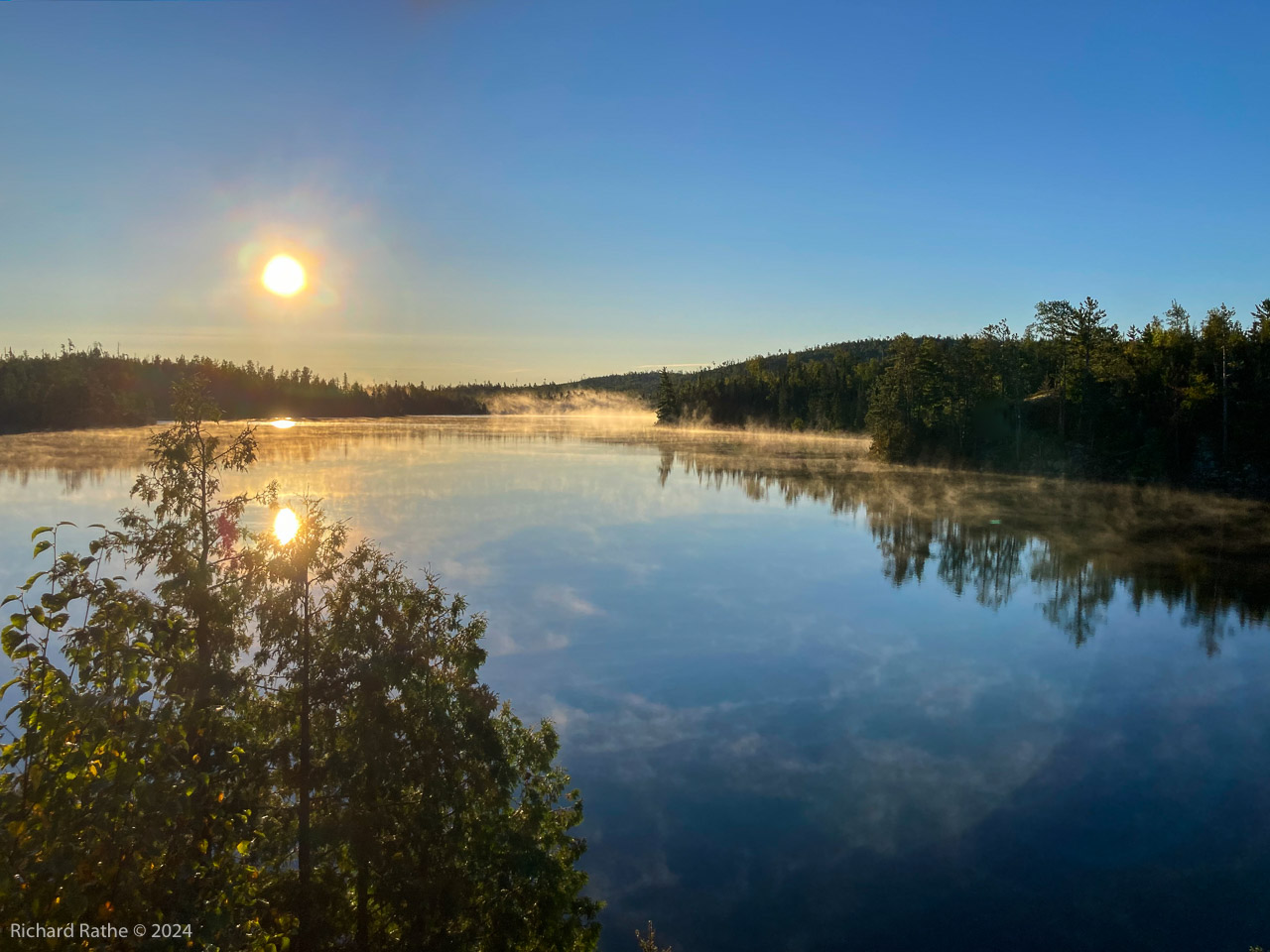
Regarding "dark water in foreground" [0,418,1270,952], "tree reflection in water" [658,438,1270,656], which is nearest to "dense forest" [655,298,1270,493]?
"tree reflection in water" [658,438,1270,656]

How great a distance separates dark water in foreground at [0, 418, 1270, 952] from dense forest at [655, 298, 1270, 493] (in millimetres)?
13948

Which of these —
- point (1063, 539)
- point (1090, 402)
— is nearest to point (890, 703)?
point (1063, 539)

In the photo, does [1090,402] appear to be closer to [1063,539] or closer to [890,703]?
[1063,539]

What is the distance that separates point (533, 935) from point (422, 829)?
10.6 feet

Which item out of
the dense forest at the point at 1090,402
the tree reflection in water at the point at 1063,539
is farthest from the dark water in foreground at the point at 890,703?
the dense forest at the point at 1090,402

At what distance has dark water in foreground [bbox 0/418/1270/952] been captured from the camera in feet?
61.7

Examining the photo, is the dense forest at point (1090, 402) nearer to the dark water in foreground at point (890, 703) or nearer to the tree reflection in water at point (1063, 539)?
the tree reflection in water at point (1063, 539)

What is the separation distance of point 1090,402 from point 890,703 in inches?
3217

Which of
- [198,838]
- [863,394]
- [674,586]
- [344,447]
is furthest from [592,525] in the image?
[863,394]

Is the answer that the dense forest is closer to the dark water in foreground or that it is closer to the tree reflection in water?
the tree reflection in water

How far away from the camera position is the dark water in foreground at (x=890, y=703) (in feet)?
61.7

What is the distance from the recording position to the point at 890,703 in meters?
31.5

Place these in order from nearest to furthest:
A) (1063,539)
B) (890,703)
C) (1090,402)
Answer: (890,703)
(1063,539)
(1090,402)

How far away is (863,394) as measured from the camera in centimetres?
16462
